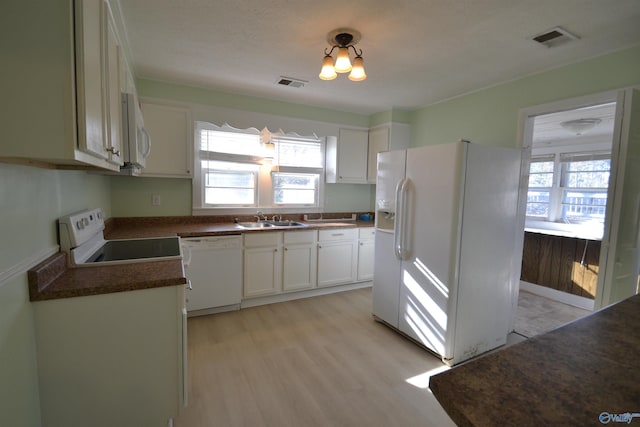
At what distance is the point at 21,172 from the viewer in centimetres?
117

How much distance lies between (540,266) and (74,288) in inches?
193

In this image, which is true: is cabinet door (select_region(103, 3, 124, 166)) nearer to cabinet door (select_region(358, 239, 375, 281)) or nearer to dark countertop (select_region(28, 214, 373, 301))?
dark countertop (select_region(28, 214, 373, 301))

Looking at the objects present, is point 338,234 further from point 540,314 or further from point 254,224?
point 540,314

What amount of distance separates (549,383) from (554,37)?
2.46 metres

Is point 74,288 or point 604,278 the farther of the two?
point 604,278

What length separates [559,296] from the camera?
3.73 metres

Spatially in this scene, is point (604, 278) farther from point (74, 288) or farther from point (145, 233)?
point (145, 233)

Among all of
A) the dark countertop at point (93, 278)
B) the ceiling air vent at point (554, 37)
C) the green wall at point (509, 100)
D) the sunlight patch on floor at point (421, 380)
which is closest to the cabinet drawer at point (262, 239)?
the dark countertop at point (93, 278)

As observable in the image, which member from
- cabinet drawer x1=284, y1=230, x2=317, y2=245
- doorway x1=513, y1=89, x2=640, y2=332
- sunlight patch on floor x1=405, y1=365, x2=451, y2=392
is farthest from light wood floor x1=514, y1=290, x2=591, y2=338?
cabinet drawer x1=284, y1=230, x2=317, y2=245

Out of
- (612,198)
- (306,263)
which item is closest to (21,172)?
(306,263)

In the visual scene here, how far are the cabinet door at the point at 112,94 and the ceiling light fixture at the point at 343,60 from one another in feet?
3.95

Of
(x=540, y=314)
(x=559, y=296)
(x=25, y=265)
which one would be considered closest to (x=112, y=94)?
(x=25, y=265)

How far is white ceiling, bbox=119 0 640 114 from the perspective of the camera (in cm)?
181

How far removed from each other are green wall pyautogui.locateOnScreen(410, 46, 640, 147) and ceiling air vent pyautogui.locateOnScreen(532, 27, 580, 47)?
0.48 meters
